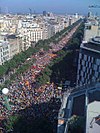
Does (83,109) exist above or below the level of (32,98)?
above

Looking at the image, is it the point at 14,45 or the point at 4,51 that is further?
the point at 14,45

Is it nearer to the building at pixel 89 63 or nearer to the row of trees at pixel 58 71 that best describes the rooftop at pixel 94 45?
the building at pixel 89 63

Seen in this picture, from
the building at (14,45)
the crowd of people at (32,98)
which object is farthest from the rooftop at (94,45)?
the building at (14,45)

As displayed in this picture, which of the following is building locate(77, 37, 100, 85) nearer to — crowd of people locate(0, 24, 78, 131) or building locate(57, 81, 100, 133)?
crowd of people locate(0, 24, 78, 131)

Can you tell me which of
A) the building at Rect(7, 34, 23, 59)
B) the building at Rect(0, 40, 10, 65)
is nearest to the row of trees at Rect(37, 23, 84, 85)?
the building at Rect(0, 40, 10, 65)

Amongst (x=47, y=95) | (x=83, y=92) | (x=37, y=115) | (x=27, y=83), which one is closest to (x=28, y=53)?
(x=27, y=83)

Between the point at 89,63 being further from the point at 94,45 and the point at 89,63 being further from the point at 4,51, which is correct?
the point at 4,51

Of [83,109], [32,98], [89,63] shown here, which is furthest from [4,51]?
[83,109]

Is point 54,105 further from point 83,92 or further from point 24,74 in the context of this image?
point 24,74

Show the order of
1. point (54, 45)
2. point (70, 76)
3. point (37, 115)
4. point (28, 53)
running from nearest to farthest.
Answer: point (37, 115) < point (70, 76) < point (28, 53) < point (54, 45)
